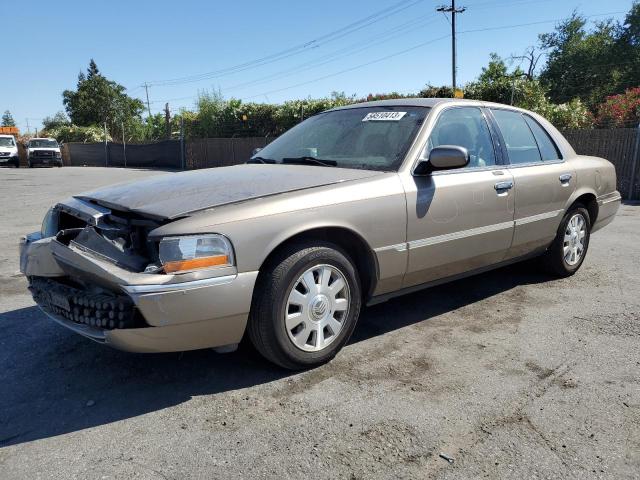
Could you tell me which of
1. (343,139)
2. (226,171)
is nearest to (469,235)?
(343,139)

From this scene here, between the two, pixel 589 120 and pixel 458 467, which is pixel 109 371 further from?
pixel 589 120

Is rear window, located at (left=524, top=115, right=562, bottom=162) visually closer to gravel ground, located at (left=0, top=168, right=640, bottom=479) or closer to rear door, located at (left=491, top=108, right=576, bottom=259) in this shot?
rear door, located at (left=491, top=108, right=576, bottom=259)

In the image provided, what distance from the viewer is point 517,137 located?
15.2 feet

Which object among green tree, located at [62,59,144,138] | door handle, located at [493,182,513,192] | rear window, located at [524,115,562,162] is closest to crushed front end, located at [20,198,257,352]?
door handle, located at [493,182,513,192]

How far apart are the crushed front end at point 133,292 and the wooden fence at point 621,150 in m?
12.0

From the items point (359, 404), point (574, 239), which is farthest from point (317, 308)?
point (574, 239)

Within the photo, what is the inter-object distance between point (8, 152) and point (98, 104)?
39.9 meters

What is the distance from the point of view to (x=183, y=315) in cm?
265

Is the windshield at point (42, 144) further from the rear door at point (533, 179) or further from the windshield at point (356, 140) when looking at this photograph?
the rear door at point (533, 179)

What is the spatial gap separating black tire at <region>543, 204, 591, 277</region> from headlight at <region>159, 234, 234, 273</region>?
3510 mm

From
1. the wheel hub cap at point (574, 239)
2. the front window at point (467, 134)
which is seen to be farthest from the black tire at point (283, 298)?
the wheel hub cap at point (574, 239)

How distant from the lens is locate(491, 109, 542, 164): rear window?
4.48 m

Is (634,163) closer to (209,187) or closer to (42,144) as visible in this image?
(209,187)

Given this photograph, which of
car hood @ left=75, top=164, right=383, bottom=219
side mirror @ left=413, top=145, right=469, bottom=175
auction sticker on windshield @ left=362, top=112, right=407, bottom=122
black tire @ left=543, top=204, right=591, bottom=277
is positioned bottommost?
black tire @ left=543, top=204, right=591, bottom=277
